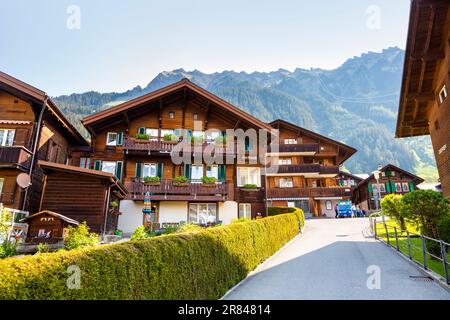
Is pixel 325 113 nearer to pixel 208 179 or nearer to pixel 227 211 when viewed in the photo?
pixel 227 211

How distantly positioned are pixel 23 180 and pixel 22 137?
2829mm

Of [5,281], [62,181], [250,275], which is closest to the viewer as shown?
[5,281]

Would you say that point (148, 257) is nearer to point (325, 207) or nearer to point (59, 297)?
point (59, 297)

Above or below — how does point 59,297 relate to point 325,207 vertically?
below

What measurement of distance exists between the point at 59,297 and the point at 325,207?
147ft

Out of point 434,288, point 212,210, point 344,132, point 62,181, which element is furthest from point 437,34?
point 344,132

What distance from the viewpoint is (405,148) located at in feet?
465

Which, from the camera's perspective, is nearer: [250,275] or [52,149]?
[250,275]

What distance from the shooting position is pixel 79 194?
696 inches

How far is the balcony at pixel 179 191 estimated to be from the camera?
2233cm

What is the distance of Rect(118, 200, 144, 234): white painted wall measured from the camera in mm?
22406

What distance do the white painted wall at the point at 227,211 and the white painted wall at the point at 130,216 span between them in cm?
630


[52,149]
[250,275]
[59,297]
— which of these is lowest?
[250,275]

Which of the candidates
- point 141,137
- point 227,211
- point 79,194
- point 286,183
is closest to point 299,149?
point 286,183
